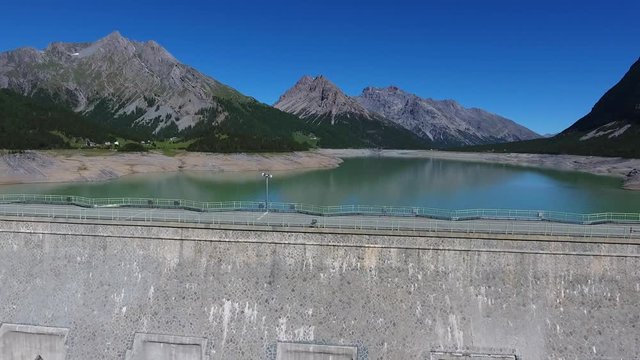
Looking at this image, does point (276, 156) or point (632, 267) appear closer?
point (632, 267)

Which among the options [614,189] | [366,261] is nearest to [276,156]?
[614,189]

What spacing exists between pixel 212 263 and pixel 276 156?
12101 cm

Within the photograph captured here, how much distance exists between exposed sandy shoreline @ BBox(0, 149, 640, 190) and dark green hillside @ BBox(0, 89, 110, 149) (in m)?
10.7

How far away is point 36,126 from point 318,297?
143932 millimetres

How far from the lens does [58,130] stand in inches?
5723

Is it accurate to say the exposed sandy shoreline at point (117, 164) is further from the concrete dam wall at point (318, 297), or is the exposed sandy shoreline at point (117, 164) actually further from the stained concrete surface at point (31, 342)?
the stained concrete surface at point (31, 342)

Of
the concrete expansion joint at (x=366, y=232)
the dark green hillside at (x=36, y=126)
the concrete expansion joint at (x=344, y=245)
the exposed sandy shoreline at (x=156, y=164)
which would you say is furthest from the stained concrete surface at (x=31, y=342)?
the dark green hillside at (x=36, y=126)

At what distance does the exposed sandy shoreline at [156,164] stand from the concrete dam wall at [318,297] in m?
72.9

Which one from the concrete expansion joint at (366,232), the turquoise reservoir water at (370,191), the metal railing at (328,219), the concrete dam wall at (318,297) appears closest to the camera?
the concrete dam wall at (318,297)

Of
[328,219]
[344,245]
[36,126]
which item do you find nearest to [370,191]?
[328,219]

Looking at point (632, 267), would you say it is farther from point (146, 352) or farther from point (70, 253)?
point (70, 253)

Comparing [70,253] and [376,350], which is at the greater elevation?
[70,253]

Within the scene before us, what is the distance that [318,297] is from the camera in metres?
30.7

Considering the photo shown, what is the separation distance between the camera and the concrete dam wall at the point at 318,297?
94.6 ft
